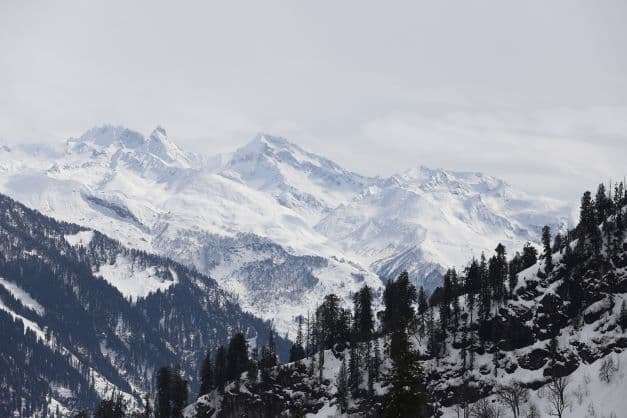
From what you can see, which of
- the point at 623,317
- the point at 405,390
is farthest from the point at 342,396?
the point at 405,390

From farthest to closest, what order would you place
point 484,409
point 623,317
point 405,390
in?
1. point 623,317
2. point 484,409
3. point 405,390

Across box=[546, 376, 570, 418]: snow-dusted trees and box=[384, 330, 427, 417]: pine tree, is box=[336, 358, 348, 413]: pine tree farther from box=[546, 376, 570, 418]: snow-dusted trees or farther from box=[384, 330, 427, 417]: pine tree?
box=[384, 330, 427, 417]: pine tree

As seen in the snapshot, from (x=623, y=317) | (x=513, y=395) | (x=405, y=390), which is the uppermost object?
(x=623, y=317)

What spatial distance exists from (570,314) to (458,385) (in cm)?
3136

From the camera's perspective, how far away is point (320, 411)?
199 metres

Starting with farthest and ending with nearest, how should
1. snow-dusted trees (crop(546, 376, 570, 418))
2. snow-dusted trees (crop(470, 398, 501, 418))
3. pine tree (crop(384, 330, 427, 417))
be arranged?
1. snow-dusted trees (crop(470, 398, 501, 418))
2. snow-dusted trees (crop(546, 376, 570, 418))
3. pine tree (crop(384, 330, 427, 417))

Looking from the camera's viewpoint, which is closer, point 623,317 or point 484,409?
point 484,409

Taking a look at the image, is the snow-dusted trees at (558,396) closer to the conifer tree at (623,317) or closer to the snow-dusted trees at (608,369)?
the snow-dusted trees at (608,369)

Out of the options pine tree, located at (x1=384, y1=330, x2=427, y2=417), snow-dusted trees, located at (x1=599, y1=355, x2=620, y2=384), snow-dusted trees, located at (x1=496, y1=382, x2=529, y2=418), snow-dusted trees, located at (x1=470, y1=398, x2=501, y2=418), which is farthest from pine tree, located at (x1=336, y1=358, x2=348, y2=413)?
pine tree, located at (x1=384, y1=330, x2=427, y2=417)

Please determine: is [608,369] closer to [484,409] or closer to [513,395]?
[513,395]

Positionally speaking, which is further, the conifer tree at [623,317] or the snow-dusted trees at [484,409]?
the conifer tree at [623,317]

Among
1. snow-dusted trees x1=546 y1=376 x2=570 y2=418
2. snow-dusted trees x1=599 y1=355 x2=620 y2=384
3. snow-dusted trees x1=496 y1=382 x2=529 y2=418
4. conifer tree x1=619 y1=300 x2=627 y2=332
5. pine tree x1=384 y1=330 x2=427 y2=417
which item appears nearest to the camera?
pine tree x1=384 y1=330 x2=427 y2=417

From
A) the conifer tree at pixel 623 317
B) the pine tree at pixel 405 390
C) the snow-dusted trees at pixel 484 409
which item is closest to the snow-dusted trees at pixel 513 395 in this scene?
the snow-dusted trees at pixel 484 409

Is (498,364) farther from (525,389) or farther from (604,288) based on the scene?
(604,288)
